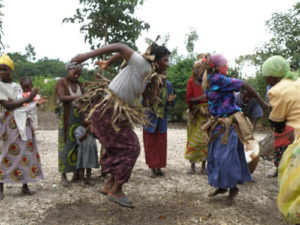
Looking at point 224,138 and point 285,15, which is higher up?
point 285,15

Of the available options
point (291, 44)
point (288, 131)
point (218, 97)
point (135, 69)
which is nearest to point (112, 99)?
point (135, 69)

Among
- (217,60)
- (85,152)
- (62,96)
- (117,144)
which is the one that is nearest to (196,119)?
(217,60)

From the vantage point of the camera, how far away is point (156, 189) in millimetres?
4980

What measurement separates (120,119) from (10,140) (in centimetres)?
179

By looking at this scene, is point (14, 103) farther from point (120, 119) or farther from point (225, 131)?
point (225, 131)

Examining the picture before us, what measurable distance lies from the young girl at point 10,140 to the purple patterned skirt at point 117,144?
1.32 m

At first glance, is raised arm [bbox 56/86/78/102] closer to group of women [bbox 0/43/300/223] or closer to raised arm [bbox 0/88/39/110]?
group of women [bbox 0/43/300/223]

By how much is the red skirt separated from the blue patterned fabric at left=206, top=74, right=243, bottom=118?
5.49ft

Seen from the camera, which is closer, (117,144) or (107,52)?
(107,52)

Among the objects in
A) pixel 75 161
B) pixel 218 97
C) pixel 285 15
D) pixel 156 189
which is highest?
pixel 285 15

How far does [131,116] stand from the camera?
143 inches

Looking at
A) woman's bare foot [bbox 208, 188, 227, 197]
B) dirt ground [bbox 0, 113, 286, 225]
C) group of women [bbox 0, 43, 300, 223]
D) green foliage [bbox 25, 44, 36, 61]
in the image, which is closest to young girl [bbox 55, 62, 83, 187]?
group of women [bbox 0, 43, 300, 223]

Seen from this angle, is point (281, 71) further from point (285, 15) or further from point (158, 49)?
point (285, 15)

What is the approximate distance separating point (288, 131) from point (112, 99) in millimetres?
2201
